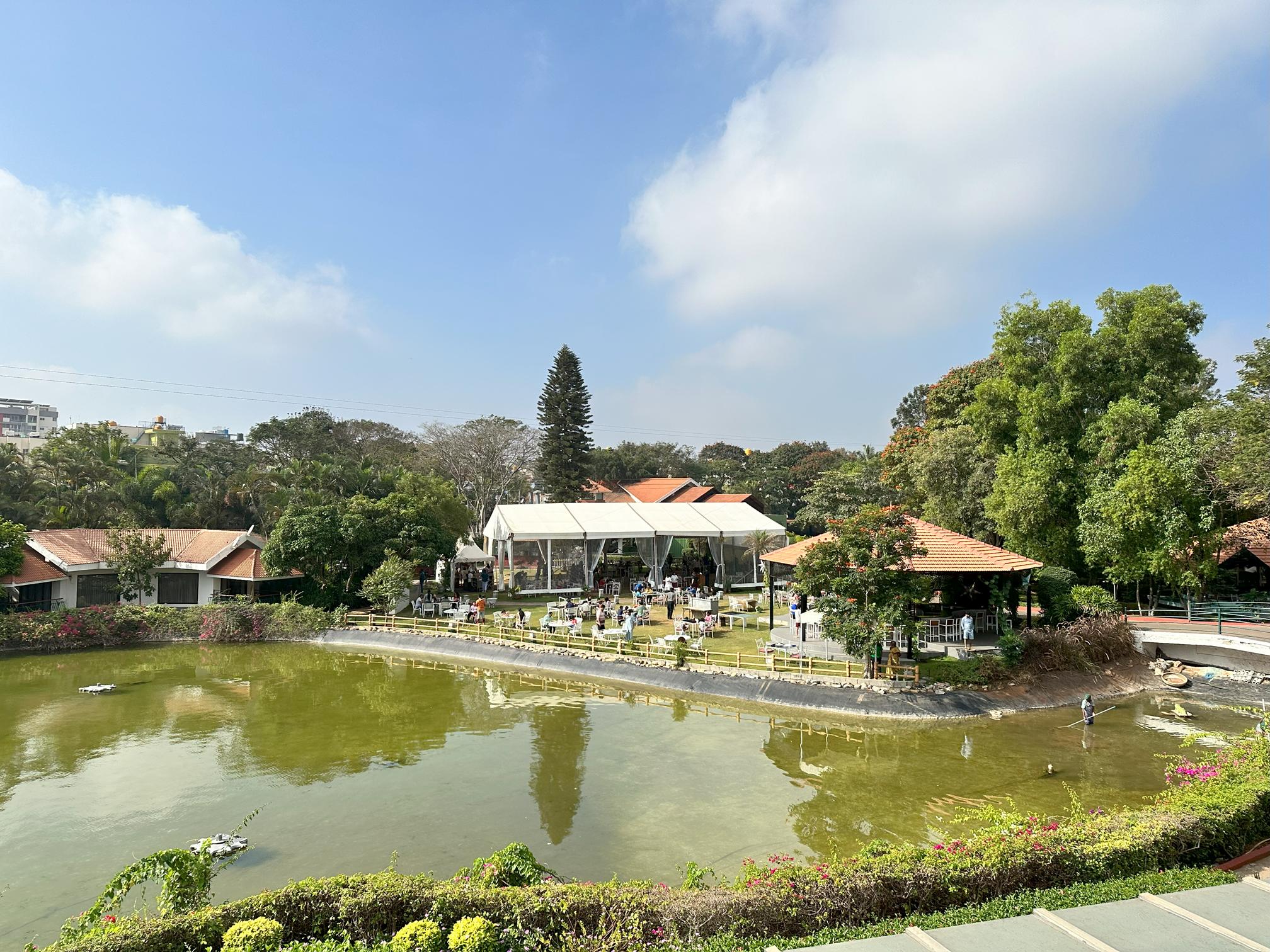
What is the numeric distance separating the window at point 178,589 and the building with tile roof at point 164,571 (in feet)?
0.08

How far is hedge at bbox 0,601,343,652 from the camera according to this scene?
69.6ft

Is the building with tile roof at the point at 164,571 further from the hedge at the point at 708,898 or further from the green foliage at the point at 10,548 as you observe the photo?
the hedge at the point at 708,898

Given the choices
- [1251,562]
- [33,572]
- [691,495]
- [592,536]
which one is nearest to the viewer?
[1251,562]

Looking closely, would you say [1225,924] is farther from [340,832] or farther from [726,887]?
[340,832]

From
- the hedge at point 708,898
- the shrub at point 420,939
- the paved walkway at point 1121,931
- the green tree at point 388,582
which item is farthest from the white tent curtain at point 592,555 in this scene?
the paved walkway at point 1121,931

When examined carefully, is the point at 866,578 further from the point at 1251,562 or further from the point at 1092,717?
the point at 1251,562

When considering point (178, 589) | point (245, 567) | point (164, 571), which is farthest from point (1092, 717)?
point (164, 571)

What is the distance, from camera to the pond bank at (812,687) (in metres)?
14.2

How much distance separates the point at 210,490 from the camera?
3750 cm

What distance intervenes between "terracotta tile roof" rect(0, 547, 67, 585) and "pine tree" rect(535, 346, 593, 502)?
24324mm

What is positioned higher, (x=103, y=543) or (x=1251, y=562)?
(x=103, y=543)

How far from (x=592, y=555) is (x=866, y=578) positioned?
1506 cm

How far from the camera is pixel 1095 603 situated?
57.9ft

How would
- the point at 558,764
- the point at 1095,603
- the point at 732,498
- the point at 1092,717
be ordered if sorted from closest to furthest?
the point at 558,764, the point at 1092,717, the point at 1095,603, the point at 732,498
